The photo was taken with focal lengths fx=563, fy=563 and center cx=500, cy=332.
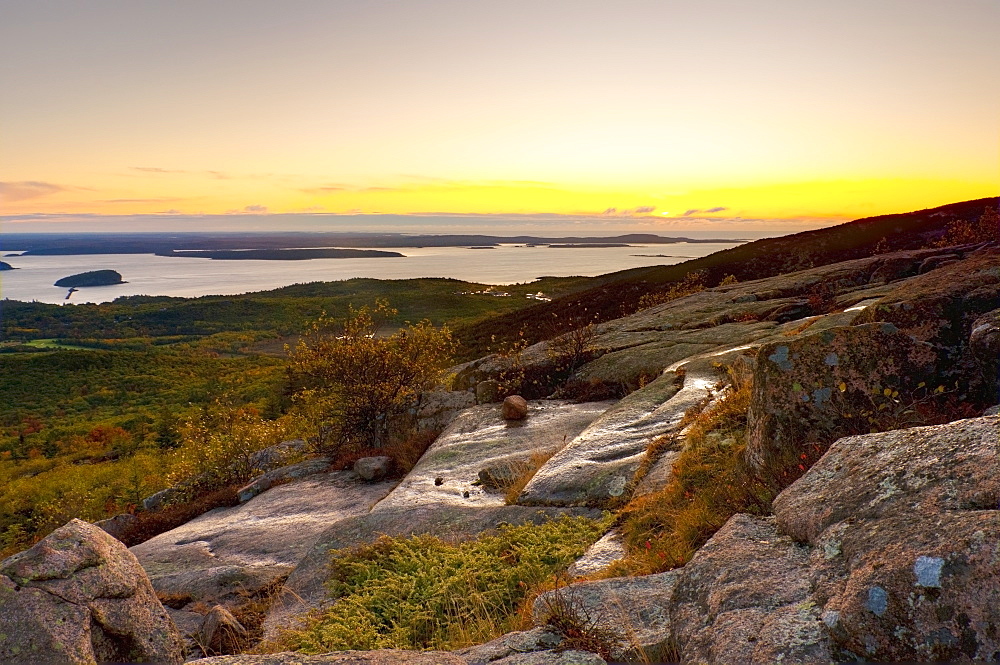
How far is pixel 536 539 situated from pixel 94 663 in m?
4.80

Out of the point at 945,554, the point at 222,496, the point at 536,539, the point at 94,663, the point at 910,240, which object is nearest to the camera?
the point at 945,554

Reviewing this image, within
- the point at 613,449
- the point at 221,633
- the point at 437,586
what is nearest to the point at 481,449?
the point at 613,449

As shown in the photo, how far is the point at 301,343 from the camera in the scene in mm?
17812

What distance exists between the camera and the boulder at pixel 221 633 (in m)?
7.14

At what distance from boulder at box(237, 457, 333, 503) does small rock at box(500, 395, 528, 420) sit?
5.84m

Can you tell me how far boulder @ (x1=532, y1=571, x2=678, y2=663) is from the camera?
382 centimetres

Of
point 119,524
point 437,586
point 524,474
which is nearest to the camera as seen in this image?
point 437,586

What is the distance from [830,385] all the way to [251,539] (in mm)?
10747

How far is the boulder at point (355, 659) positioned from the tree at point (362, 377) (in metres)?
13.2

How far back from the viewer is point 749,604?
137 inches

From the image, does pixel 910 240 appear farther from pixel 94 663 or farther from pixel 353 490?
pixel 94 663

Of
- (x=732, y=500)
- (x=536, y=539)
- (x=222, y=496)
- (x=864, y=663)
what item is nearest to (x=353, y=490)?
(x=222, y=496)

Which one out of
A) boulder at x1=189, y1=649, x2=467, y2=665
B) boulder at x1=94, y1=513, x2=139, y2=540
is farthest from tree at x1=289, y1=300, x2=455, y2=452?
boulder at x1=189, y1=649, x2=467, y2=665

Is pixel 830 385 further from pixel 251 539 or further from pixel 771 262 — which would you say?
pixel 771 262
